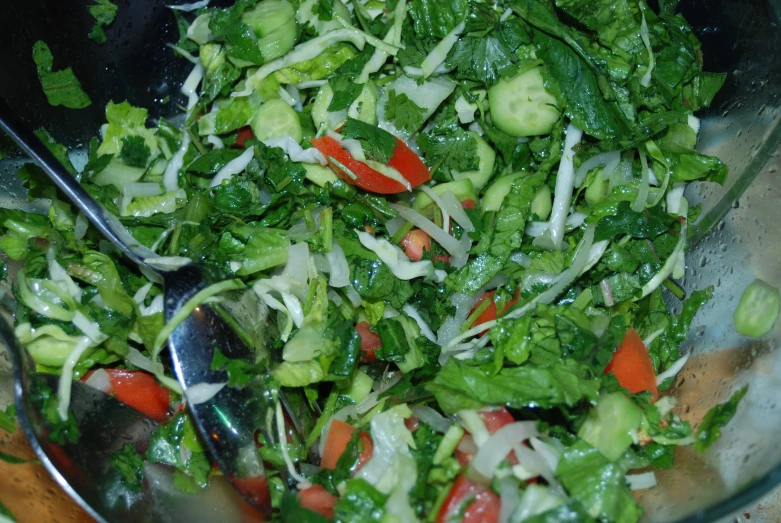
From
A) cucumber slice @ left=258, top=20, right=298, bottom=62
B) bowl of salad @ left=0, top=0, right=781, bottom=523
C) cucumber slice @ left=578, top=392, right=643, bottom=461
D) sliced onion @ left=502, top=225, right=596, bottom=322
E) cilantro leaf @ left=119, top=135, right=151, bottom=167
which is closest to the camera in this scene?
cucumber slice @ left=578, top=392, right=643, bottom=461

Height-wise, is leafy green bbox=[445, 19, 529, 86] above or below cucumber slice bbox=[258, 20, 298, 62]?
above

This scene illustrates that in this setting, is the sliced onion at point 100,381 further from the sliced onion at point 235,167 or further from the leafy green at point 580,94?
the leafy green at point 580,94

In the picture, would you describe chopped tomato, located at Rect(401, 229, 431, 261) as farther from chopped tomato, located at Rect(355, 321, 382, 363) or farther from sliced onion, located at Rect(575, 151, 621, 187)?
sliced onion, located at Rect(575, 151, 621, 187)

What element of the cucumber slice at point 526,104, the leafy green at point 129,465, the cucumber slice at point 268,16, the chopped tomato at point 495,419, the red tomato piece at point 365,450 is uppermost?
the cucumber slice at point 268,16

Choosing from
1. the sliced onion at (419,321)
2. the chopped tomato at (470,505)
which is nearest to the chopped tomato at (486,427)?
the chopped tomato at (470,505)

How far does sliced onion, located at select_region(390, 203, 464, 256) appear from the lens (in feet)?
11.1

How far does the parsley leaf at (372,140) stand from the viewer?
11.0ft

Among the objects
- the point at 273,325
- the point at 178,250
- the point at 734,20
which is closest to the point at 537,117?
the point at 734,20

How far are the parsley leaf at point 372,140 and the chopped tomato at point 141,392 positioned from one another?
59.8 inches

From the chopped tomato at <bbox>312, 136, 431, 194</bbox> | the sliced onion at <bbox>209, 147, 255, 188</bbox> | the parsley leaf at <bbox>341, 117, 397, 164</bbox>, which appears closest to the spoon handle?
the sliced onion at <bbox>209, 147, 255, 188</bbox>

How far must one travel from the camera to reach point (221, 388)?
2.91 m

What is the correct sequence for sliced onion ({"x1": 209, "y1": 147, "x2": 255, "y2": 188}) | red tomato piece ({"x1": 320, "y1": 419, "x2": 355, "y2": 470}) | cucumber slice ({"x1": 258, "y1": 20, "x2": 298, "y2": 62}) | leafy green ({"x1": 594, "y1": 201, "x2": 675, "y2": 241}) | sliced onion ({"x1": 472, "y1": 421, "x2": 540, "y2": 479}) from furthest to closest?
cucumber slice ({"x1": 258, "y1": 20, "x2": 298, "y2": 62}) < sliced onion ({"x1": 209, "y1": 147, "x2": 255, "y2": 188}) < leafy green ({"x1": 594, "y1": 201, "x2": 675, "y2": 241}) < red tomato piece ({"x1": 320, "y1": 419, "x2": 355, "y2": 470}) < sliced onion ({"x1": 472, "y1": 421, "x2": 540, "y2": 479})

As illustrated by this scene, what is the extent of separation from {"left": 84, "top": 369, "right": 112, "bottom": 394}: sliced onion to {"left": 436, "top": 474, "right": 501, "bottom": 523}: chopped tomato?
1677mm

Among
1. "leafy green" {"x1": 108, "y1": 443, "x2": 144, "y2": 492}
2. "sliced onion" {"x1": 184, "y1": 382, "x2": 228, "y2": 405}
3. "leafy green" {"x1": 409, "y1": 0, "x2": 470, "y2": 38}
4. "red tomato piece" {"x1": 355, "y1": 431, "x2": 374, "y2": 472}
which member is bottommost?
"leafy green" {"x1": 108, "y1": 443, "x2": 144, "y2": 492}
